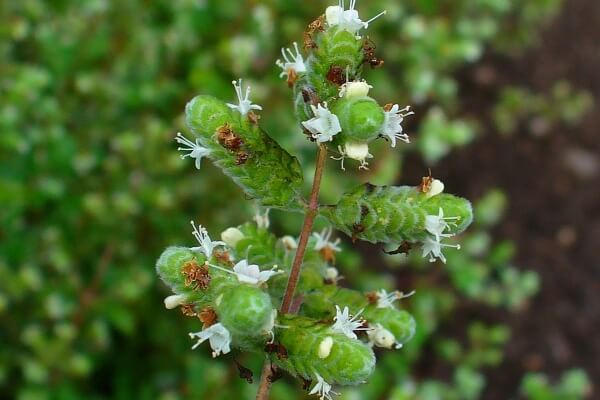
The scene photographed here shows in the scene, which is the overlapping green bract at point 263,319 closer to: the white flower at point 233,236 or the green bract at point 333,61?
the white flower at point 233,236

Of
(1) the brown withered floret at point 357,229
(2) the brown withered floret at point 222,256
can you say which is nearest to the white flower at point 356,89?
(1) the brown withered floret at point 357,229

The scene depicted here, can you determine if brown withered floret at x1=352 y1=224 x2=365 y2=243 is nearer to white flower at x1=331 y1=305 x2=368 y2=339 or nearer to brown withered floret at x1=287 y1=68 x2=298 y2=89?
white flower at x1=331 y1=305 x2=368 y2=339

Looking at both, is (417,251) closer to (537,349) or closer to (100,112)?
(537,349)

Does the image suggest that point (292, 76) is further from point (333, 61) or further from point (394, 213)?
point (394, 213)

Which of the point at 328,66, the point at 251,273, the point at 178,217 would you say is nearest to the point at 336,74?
the point at 328,66

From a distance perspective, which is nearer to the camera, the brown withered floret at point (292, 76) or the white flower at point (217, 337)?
the white flower at point (217, 337)

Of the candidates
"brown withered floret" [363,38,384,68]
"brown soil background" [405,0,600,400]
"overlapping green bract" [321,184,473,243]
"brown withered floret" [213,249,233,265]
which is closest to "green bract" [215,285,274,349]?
"brown withered floret" [213,249,233,265]
